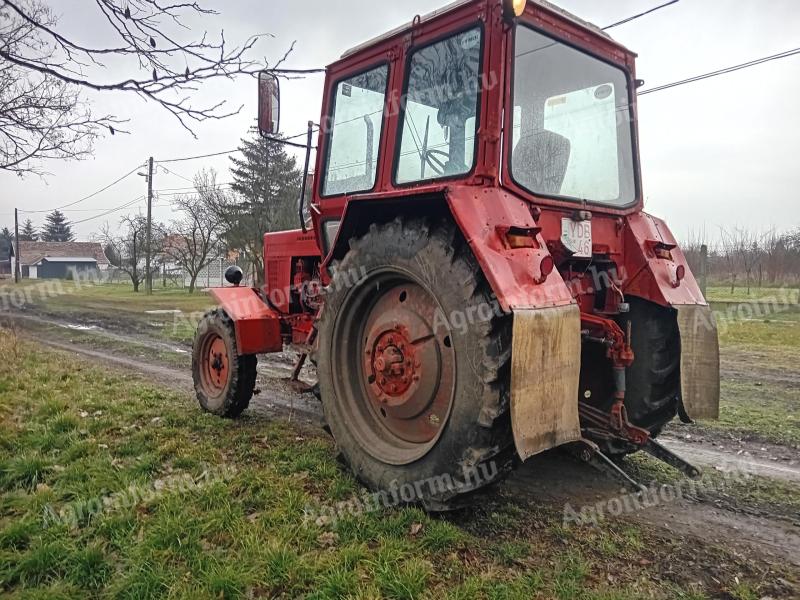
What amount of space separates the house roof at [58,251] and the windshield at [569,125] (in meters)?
72.3

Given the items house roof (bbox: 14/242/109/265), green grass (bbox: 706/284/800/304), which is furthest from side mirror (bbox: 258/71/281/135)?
house roof (bbox: 14/242/109/265)

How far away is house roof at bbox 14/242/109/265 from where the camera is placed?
2520 inches

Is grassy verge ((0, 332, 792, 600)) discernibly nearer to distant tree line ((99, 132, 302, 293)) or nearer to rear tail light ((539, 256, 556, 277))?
rear tail light ((539, 256, 556, 277))

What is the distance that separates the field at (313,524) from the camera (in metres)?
2.46

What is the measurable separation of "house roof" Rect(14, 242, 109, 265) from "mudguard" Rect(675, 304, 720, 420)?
7291 centimetres

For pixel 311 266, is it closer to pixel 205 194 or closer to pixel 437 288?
pixel 437 288

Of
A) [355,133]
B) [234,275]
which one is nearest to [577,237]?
[355,133]

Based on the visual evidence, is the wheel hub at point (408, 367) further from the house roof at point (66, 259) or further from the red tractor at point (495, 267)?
the house roof at point (66, 259)

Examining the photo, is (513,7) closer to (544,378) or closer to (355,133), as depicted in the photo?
(355,133)

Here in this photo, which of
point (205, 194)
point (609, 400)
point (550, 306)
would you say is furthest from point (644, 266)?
point (205, 194)

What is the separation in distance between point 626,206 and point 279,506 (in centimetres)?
300

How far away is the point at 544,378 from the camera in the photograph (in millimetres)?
2611

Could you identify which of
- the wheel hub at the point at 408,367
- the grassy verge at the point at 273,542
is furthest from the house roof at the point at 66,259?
the wheel hub at the point at 408,367

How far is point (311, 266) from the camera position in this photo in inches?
207
